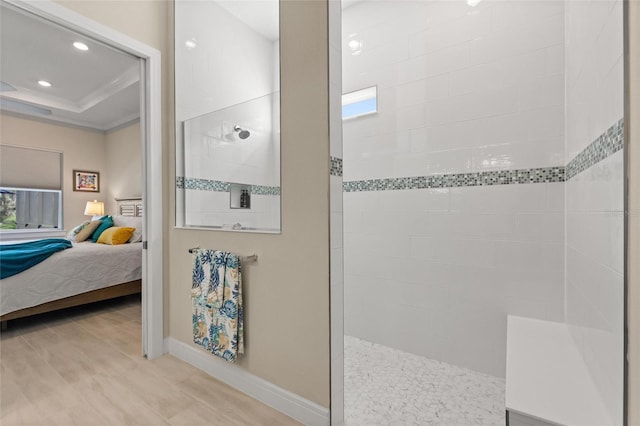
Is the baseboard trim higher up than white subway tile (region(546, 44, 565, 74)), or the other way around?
white subway tile (region(546, 44, 565, 74))

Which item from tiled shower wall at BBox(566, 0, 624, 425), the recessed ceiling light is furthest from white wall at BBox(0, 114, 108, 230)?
tiled shower wall at BBox(566, 0, 624, 425)

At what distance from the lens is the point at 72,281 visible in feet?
10.0

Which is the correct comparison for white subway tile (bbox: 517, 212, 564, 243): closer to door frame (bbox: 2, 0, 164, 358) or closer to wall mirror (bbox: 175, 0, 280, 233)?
wall mirror (bbox: 175, 0, 280, 233)

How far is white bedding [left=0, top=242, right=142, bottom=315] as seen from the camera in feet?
8.80

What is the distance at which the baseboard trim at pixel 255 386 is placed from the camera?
4.81ft

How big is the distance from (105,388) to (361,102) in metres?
2.72

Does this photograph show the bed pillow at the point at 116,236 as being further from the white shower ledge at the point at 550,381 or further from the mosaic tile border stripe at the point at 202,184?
the white shower ledge at the point at 550,381

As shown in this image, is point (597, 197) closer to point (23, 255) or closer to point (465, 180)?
point (465, 180)

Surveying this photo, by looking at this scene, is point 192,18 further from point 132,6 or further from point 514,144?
point 514,144

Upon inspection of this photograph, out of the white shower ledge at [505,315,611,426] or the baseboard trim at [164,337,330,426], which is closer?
the white shower ledge at [505,315,611,426]

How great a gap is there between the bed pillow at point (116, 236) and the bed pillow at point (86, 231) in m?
0.44

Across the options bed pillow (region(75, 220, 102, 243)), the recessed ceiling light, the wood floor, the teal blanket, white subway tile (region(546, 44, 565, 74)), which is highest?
the recessed ceiling light

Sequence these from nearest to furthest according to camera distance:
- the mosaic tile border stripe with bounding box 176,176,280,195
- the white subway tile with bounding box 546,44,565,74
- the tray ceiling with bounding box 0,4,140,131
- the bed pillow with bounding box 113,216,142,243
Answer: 1. the white subway tile with bounding box 546,44,565,74
2. the mosaic tile border stripe with bounding box 176,176,280,195
3. the tray ceiling with bounding box 0,4,140,131
4. the bed pillow with bounding box 113,216,142,243

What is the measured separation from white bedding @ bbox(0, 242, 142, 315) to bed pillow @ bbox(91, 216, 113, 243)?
2.97ft
